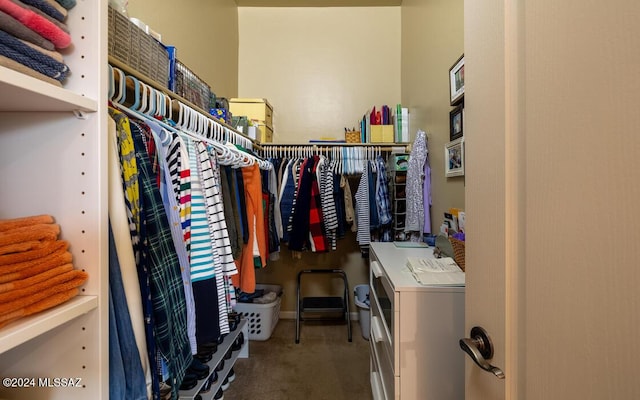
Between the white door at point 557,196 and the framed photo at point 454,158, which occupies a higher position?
the framed photo at point 454,158

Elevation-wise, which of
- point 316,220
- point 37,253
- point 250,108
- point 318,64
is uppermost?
point 318,64

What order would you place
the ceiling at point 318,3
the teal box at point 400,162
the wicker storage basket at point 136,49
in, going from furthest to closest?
the ceiling at point 318,3 < the teal box at point 400,162 < the wicker storage basket at point 136,49

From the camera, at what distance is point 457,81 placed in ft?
4.80

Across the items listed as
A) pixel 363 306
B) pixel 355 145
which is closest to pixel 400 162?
pixel 355 145

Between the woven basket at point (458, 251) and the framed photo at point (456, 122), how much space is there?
60cm

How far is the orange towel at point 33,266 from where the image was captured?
38 cm

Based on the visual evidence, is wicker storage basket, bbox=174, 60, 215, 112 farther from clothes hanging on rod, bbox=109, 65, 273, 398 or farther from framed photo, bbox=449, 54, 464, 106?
framed photo, bbox=449, 54, 464, 106

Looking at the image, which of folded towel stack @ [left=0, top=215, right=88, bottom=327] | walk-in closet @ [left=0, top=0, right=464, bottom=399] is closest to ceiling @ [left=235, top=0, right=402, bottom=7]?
walk-in closet @ [left=0, top=0, right=464, bottom=399]

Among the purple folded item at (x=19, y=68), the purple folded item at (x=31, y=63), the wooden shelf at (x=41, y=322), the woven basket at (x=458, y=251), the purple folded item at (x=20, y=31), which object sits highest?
the purple folded item at (x=20, y=31)

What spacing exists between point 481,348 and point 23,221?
86cm

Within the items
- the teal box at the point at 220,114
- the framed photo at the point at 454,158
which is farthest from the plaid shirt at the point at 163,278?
the framed photo at the point at 454,158

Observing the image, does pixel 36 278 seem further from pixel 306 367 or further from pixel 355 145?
pixel 355 145

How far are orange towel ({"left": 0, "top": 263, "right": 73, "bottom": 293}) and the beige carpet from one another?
5.59 ft

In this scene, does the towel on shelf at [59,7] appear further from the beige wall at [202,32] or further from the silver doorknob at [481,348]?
the beige wall at [202,32]
